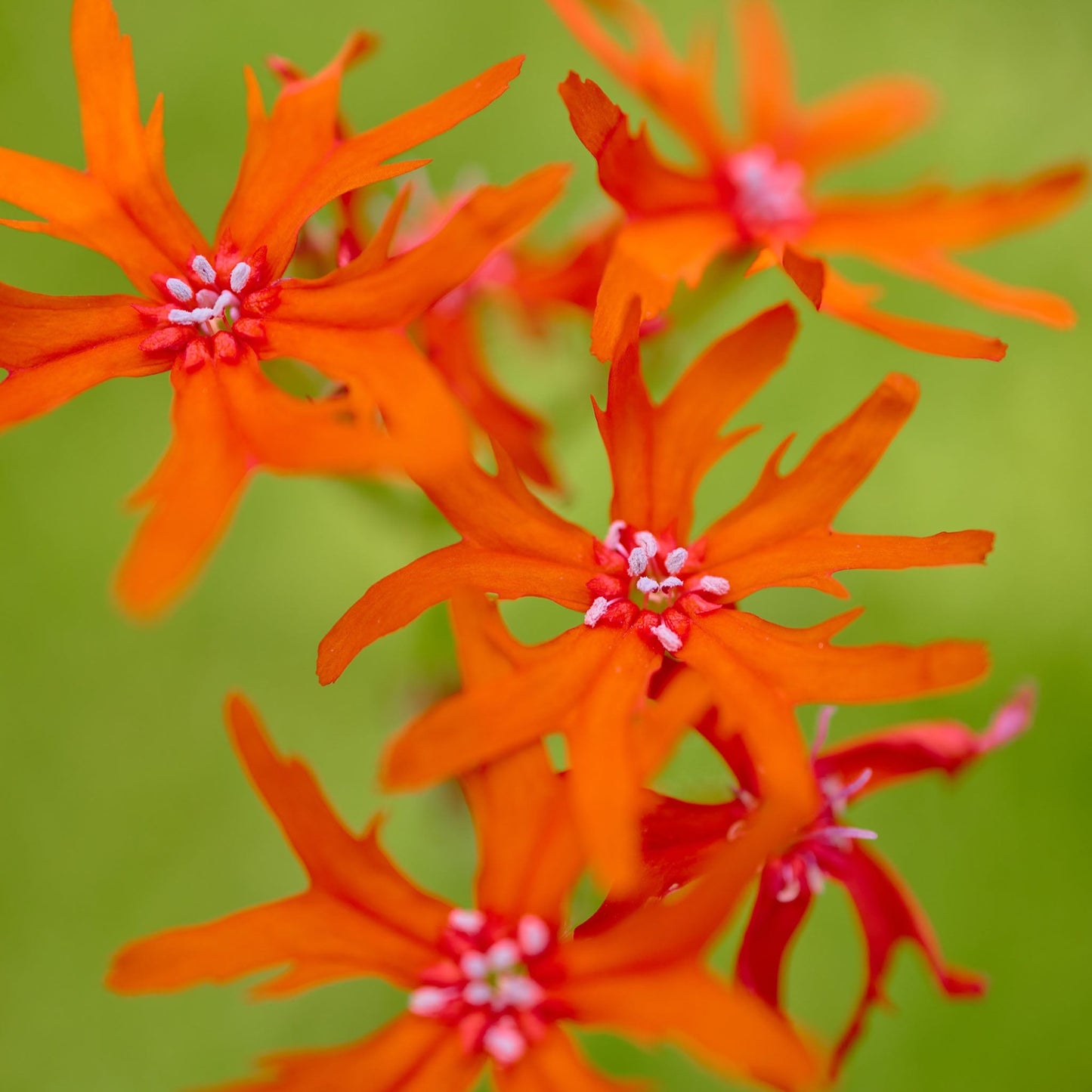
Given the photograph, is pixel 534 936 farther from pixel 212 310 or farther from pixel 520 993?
pixel 212 310

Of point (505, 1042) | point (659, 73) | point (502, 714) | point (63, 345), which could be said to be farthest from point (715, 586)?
point (659, 73)

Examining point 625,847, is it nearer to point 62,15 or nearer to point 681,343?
point 681,343

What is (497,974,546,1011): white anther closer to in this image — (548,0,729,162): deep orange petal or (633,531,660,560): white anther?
(633,531,660,560): white anther

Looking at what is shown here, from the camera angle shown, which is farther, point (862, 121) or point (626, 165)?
point (862, 121)

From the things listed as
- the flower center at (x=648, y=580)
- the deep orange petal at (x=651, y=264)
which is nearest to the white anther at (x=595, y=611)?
the flower center at (x=648, y=580)

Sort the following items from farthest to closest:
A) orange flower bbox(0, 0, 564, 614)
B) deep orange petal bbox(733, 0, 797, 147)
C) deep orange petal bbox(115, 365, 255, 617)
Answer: deep orange petal bbox(733, 0, 797, 147), orange flower bbox(0, 0, 564, 614), deep orange petal bbox(115, 365, 255, 617)

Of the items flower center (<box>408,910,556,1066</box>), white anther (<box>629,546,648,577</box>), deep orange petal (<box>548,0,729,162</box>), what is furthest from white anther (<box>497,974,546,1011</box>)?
deep orange petal (<box>548,0,729,162</box>)
